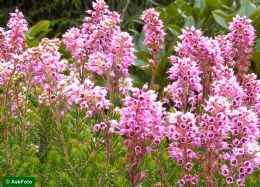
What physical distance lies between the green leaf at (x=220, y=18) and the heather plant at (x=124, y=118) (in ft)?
8.25

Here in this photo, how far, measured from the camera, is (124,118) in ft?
8.89

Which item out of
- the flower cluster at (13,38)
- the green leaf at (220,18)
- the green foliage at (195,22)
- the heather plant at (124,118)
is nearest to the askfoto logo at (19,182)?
the heather plant at (124,118)

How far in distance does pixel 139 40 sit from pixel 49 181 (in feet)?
13.0

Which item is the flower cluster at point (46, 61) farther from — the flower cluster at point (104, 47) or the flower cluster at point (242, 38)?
the flower cluster at point (242, 38)

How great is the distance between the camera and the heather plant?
2.70 metres

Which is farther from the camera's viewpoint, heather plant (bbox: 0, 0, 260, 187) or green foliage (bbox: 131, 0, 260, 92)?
green foliage (bbox: 131, 0, 260, 92)

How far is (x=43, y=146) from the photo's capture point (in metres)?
3.56

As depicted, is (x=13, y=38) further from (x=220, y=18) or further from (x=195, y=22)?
(x=195, y=22)

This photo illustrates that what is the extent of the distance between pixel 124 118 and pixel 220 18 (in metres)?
4.10

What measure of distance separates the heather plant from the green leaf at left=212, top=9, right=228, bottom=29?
2515 mm

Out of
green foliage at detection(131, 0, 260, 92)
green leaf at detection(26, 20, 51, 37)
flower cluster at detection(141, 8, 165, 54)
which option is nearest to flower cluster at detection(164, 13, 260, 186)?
flower cluster at detection(141, 8, 165, 54)

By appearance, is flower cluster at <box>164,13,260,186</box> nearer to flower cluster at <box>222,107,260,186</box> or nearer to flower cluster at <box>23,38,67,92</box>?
flower cluster at <box>222,107,260,186</box>

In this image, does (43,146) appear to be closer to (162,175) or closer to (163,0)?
(162,175)

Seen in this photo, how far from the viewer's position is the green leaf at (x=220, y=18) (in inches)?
259
